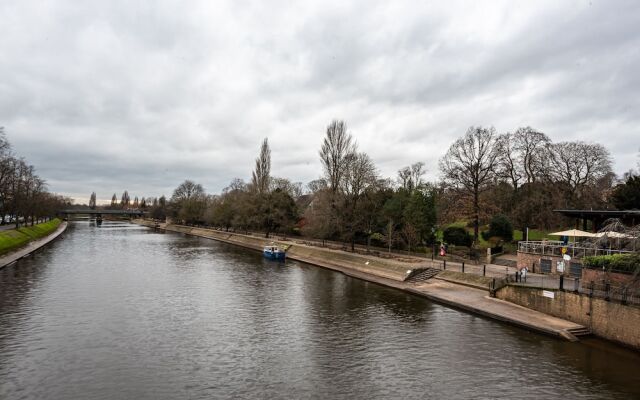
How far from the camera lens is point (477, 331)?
2569 cm

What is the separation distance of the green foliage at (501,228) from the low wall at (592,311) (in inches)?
948

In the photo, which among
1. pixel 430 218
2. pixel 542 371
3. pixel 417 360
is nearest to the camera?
pixel 542 371

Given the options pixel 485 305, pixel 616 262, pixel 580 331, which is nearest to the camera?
pixel 580 331


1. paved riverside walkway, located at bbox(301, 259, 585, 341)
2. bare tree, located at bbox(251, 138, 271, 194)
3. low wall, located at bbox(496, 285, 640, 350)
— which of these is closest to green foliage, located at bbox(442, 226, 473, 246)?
paved riverside walkway, located at bbox(301, 259, 585, 341)

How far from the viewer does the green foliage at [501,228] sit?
52.6 m

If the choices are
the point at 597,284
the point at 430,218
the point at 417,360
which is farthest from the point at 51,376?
the point at 430,218

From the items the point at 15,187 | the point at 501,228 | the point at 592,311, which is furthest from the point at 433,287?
the point at 15,187

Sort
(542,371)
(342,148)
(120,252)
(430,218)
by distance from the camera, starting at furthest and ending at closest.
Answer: (120,252) → (342,148) → (430,218) → (542,371)

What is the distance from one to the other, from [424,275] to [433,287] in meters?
3.84

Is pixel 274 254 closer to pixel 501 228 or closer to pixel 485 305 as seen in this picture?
pixel 501 228

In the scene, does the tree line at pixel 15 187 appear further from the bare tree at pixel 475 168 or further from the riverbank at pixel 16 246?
the bare tree at pixel 475 168

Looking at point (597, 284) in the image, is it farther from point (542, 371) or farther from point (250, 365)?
point (250, 365)

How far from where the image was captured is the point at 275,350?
2250 cm

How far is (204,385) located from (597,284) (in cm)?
2440
